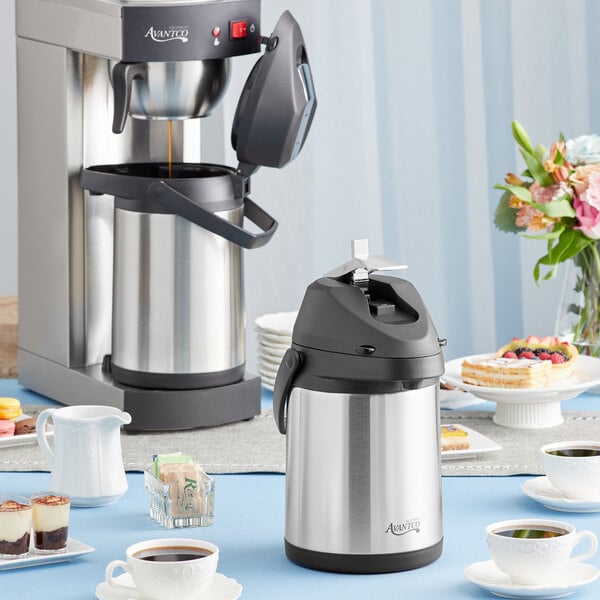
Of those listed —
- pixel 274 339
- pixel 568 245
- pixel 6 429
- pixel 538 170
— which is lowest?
pixel 6 429

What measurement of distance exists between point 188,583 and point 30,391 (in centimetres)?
96

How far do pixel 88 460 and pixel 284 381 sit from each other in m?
0.31

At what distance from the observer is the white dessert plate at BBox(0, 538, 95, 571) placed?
3.93ft

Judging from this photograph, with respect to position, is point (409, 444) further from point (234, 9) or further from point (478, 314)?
point (478, 314)

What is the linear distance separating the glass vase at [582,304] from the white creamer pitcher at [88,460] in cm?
82

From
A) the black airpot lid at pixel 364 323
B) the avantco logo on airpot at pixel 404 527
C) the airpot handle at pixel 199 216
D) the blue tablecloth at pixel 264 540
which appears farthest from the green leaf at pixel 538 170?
the avantco logo on airpot at pixel 404 527

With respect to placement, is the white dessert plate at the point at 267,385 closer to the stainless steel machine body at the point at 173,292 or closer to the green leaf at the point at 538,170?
the stainless steel machine body at the point at 173,292

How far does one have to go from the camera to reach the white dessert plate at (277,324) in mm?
1938

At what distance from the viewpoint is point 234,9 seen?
173cm

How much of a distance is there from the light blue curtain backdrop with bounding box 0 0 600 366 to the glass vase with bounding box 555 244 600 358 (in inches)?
45.7

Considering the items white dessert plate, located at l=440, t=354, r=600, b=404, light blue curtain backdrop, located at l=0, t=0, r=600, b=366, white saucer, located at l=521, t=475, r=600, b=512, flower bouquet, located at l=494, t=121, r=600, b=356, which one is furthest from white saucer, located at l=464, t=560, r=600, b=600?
light blue curtain backdrop, located at l=0, t=0, r=600, b=366

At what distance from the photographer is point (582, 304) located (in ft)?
6.41

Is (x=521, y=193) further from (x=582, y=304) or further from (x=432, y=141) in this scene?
(x=432, y=141)

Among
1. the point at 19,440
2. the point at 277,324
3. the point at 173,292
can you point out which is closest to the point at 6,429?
the point at 19,440
